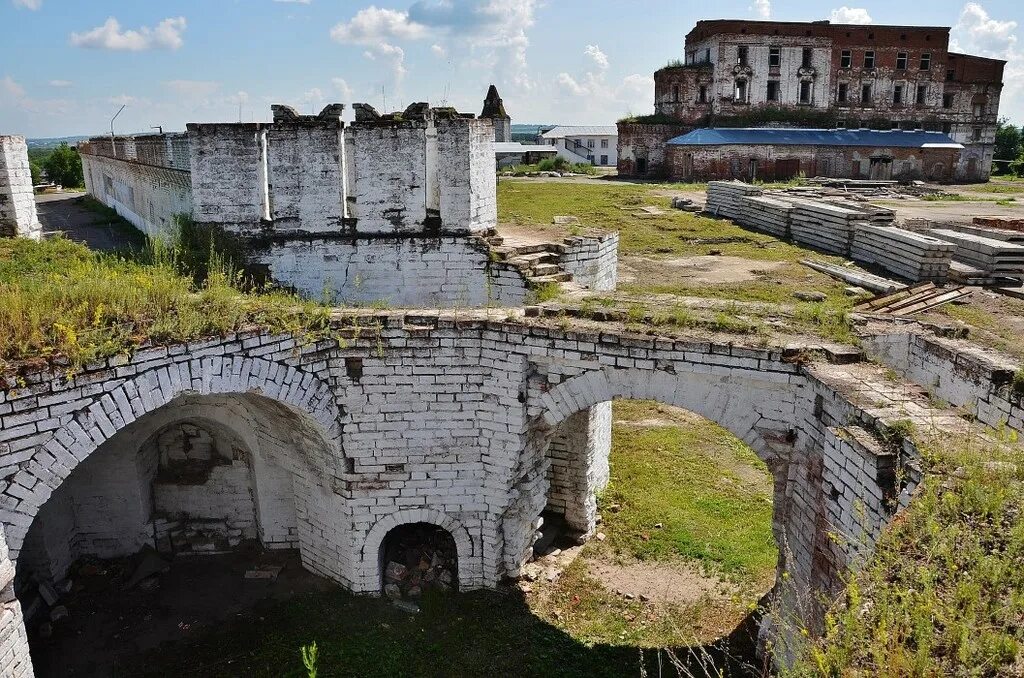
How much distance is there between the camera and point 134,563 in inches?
375

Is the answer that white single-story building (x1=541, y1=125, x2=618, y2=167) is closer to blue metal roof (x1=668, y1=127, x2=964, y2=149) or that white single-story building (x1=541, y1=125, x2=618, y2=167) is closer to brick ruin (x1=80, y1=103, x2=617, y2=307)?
blue metal roof (x1=668, y1=127, x2=964, y2=149)

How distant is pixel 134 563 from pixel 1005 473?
365 inches

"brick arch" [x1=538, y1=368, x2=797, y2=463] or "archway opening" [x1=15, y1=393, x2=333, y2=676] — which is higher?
"brick arch" [x1=538, y1=368, x2=797, y2=463]

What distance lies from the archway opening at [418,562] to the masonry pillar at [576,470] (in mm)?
1716

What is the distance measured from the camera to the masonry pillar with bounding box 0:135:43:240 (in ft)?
34.9

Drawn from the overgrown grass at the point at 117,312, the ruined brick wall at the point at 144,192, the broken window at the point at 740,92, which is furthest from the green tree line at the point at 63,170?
the overgrown grass at the point at 117,312

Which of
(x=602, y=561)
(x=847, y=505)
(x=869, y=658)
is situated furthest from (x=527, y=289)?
(x=869, y=658)

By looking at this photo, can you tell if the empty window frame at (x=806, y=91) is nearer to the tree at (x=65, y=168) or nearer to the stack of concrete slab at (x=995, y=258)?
the stack of concrete slab at (x=995, y=258)

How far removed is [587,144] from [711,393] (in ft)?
177

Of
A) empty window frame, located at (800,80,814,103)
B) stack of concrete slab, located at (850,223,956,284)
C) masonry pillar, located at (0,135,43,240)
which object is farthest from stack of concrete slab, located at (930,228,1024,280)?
empty window frame, located at (800,80,814,103)

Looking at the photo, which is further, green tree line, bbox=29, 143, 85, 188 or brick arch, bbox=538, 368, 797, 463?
green tree line, bbox=29, 143, 85, 188

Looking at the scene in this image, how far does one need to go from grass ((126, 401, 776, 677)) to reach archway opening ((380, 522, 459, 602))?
0.25 metres

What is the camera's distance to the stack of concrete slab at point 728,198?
63.5 ft

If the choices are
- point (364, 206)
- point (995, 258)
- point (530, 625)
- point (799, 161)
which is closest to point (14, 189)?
point (364, 206)
